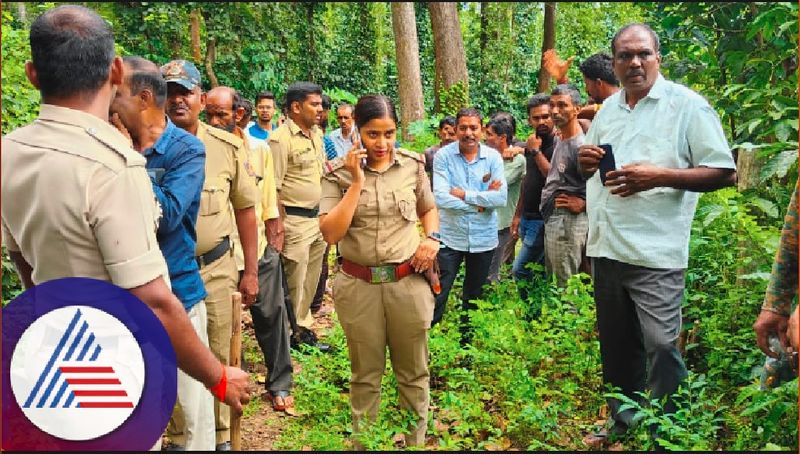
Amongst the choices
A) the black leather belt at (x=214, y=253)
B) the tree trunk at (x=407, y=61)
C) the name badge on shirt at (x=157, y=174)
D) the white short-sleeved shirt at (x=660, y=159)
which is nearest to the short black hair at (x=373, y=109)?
the black leather belt at (x=214, y=253)

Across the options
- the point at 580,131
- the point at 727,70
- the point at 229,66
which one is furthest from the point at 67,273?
the point at 229,66

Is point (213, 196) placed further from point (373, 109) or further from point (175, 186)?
point (373, 109)

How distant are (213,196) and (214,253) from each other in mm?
323

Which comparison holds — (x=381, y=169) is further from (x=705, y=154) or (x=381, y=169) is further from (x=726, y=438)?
(x=726, y=438)

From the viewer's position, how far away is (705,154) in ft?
12.0

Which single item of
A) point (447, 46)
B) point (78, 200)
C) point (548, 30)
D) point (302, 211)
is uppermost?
point (548, 30)

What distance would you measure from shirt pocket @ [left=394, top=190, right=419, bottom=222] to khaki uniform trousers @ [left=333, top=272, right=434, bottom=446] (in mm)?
333

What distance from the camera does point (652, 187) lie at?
3635 millimetres

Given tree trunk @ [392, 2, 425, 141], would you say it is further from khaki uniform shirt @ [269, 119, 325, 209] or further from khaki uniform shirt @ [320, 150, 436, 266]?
khaki uniform shirt @ [320, 150, 436, 266]

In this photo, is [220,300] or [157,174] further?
[220,300]

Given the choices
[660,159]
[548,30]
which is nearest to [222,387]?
[660,159]

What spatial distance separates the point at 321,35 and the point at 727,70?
687 inches

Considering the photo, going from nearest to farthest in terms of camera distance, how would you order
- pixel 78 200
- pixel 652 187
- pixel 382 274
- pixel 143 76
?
pixel 78 200, pixel 143 76, pixel 652 187, pixel 382 274

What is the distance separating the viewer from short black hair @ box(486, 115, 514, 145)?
713 cm
